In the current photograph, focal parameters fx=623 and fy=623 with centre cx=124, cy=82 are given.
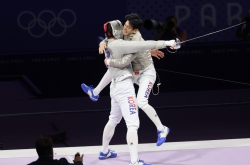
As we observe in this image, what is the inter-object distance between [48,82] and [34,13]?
2278mm

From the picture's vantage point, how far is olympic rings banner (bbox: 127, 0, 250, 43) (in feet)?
34.3

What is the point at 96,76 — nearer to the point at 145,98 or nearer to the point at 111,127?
the point at 111,127

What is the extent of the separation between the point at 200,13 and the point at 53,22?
2.48 meters

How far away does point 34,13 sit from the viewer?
1043cm

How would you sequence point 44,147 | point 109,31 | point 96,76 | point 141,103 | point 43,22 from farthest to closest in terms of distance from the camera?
point 43,22, point 96,76, point 141,103, point 109,31, point 44,147

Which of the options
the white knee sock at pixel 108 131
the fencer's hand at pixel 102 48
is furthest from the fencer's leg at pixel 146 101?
the fencer's hand at pixel 102 48

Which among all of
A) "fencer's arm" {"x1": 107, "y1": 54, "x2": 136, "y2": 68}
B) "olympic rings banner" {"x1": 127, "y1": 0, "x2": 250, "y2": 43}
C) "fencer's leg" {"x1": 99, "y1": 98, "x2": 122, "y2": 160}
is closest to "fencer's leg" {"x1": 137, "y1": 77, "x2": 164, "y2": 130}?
"fencer's leg" {"x1": 99, "y1": 98, "x2": 122, "y2": 160}

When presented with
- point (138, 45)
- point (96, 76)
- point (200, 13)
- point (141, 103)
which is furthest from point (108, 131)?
point (200, 13)

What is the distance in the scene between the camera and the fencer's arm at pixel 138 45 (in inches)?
183

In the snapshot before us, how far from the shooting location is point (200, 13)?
34.4ft

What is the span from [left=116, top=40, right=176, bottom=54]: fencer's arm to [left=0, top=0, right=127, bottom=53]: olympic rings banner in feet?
18.6

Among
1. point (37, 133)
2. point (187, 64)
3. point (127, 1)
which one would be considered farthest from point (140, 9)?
point (37, 133)

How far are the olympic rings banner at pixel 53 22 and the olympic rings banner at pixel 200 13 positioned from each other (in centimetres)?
53

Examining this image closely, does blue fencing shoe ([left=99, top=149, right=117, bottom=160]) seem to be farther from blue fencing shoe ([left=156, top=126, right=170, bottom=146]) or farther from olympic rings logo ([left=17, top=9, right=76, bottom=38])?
olympic rings logo ([left=17, top=9, right=76, bottom=38])
